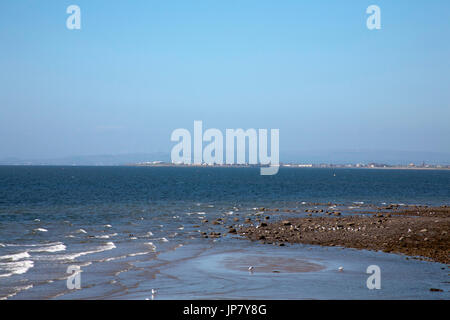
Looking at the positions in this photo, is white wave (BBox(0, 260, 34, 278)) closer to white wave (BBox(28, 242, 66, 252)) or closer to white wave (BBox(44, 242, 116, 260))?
white wave (BBox(44, 242, 116, 260))

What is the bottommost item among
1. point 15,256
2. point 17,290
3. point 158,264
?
point 158,264

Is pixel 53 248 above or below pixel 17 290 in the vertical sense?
below

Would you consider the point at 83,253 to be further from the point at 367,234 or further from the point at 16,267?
the point at 367,234

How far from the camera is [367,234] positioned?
113ft

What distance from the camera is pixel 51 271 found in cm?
2302

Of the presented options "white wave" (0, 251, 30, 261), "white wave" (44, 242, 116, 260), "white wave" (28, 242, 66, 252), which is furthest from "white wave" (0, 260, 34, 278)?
"white wave" (28, 242, 66, 252)

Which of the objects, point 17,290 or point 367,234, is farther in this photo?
point 367,234

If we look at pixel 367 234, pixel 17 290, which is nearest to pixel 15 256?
pixel 17 290

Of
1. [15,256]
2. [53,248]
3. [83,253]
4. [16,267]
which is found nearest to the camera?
[16,267]

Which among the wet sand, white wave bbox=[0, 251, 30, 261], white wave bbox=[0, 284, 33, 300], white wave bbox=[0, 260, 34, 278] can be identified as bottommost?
the wet sand

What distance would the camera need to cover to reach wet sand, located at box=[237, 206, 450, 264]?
2889 cm
